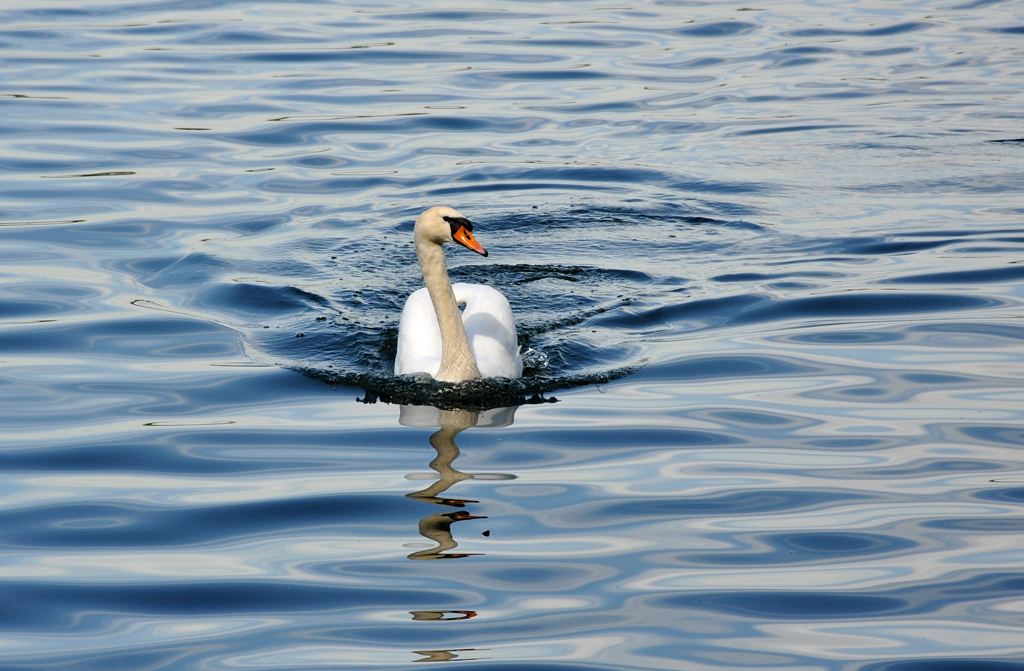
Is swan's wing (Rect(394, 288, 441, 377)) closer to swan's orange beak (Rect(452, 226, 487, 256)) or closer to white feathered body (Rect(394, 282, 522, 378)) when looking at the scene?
white feathered body (Rect(394, 282, 522, 378))

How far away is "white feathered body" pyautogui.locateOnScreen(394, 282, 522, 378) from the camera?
8620 mm

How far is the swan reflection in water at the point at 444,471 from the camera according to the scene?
233 inches

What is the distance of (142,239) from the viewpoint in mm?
11555

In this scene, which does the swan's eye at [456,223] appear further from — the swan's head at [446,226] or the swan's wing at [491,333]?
the swan's wing at [491,333]

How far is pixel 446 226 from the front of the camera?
812cm

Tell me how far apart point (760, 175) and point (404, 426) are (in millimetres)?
7157

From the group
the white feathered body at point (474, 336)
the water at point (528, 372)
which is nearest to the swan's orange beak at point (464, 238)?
the white feathered body at point (474, 336)

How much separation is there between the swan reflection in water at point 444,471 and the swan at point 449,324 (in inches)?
18.3

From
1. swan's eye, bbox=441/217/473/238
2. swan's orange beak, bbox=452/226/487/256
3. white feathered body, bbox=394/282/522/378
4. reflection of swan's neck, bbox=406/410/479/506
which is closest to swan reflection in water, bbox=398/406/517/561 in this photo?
reflection of swan's neck, bbox=406/410/479/506

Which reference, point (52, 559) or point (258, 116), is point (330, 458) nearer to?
point (52, 559)

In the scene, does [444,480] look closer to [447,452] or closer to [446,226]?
[447,452]

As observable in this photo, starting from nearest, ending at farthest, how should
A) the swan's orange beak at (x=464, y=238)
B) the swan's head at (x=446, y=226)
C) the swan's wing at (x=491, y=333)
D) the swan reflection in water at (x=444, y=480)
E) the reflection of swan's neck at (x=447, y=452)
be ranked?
A: 1. the swan reflection in water at (x=444, y=480)
2. the reflection of swan's neck at (x=447, y=452)
3. the swan's orange beak at (x=464, y=238)
4. the swan's head at (x=446, y=226)
5. the swan's wing at (x=491, y=333)

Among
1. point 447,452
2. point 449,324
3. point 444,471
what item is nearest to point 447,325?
point 449,324

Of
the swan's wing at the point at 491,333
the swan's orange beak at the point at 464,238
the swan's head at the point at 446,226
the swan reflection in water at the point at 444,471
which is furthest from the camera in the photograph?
the swan's wing at the point at 491,333
